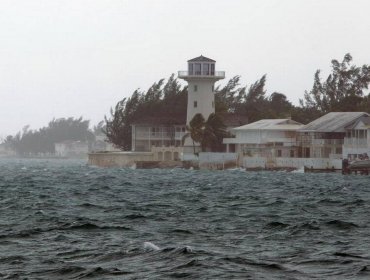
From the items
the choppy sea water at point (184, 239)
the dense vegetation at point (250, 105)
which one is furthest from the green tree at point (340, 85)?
the choppy sea water at point (184, 239)

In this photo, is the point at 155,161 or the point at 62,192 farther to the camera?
the point at 155,161

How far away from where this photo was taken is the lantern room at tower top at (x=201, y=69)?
142m

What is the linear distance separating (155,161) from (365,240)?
12341cm

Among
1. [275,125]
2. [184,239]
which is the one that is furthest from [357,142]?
[184,239]

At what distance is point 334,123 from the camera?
130000 millimetres


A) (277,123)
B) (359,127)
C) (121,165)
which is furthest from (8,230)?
(121,165)

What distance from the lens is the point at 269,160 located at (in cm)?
12825

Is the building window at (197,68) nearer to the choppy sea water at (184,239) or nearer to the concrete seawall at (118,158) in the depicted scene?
the concrete seawall at (118,158)

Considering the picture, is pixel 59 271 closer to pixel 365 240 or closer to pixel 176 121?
pixel 365 240

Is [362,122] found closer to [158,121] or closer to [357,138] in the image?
[357,138]

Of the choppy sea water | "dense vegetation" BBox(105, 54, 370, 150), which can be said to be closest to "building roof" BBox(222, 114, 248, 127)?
"dense vegetation" BBox(105, 54, 370, 150)

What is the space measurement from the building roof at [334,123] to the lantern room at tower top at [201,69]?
1562 centimetres

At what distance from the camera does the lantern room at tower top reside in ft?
465

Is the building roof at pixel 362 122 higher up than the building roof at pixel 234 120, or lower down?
lower down
